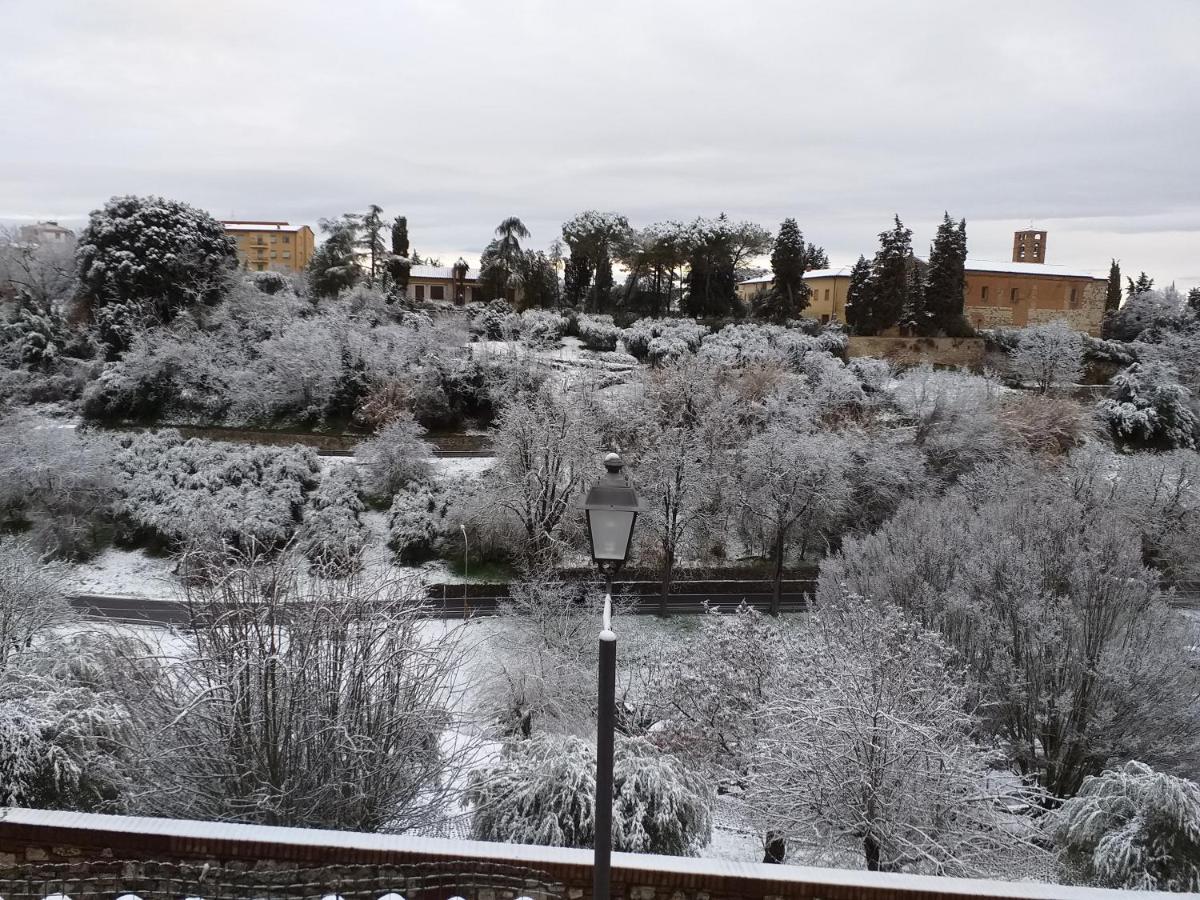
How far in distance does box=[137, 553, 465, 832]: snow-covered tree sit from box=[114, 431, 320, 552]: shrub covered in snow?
14.3 meters

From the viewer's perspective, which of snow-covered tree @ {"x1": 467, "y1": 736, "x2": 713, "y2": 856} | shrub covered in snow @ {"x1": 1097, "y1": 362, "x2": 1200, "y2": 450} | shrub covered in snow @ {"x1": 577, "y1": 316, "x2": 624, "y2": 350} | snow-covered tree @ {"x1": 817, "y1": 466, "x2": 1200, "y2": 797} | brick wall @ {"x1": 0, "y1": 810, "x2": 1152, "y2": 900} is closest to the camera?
brick wall @ {"x1": 0, "y1": 810, "x2": 1152, "y2": 900}

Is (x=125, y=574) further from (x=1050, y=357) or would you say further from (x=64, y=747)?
(x=1050, y=357)

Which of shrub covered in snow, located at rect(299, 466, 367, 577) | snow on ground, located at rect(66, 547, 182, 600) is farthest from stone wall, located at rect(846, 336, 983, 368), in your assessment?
snow on ground, located at rect(66, 547, 182, 600)

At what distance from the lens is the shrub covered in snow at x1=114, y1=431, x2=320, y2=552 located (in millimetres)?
22188

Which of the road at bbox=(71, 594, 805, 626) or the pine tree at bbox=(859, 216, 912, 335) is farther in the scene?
the pine tree at bbox=(859, 216, 912, 335)

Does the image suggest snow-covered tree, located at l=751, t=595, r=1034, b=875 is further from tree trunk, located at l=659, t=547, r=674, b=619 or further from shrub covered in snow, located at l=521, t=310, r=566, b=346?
shrub covered in snow, located at l=521, t=310, r=566, b=346

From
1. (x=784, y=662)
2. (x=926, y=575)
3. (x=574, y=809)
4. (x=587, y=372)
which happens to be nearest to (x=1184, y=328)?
(x=587, y=372)

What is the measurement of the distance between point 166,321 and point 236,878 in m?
34.9

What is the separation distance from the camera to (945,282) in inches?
1571

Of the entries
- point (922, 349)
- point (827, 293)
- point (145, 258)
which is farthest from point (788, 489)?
point (827, 293)

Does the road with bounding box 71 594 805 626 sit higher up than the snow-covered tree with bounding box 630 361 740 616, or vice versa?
the snow-covered tree with bounding box 630 361 740 616

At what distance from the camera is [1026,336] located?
39.5 m

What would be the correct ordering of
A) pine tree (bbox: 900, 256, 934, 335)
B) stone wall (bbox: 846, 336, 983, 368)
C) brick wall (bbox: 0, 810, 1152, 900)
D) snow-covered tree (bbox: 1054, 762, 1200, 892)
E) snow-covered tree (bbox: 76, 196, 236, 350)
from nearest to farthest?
brick wall (bbox: 0, 810, 1152, 900), snow-covered tree (bbox: 1054, 762, 1200, 892), snow-covered tree (bbox: 76, 196, 236, 350), stone wall (bbox: 846, 336, 983, 368), pine tree (bbox: 900, 256, 934, 335)

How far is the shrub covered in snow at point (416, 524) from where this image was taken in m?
22.7
